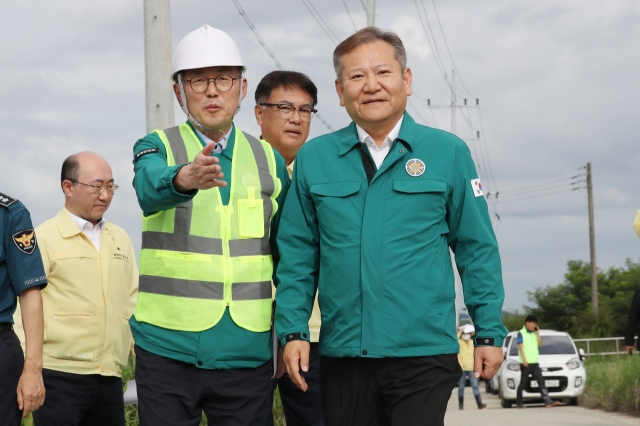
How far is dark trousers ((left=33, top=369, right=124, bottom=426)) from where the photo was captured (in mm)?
6371

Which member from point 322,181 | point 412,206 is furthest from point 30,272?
point 412,206

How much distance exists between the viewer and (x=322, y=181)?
4.57 metres

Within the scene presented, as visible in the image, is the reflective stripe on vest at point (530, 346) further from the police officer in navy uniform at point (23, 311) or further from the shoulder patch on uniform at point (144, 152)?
the shoulder patch on uniform at point (144, 152)

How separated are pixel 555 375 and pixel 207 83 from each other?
20613 millimetres

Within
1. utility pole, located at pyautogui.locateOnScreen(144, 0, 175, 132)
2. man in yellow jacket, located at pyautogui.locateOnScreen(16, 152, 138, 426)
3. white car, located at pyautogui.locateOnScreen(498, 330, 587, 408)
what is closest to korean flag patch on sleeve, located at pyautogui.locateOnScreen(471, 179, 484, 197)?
man in yellow jacket, located at pyautogui.locateOnScreen(16, 152, 138, 426)

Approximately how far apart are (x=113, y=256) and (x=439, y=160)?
2.95 metres

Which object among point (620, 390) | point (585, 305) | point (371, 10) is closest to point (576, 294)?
point (585, 305)

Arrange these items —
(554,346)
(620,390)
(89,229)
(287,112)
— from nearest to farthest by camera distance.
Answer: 1. (287,112)
2. (89,229)
3. (620,390)
4. (554,346)

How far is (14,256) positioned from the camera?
5.15 m

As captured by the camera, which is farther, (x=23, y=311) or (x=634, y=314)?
(x=634, y=314)

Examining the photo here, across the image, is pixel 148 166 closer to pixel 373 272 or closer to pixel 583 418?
pixel 373 272

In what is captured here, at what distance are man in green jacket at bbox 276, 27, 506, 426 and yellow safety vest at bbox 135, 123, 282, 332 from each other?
131mm

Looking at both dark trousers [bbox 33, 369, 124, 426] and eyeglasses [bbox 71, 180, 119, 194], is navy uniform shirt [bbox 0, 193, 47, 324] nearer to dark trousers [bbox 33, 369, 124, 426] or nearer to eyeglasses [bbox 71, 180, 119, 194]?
dark trousers [bbox 33, 369, 124, 426]

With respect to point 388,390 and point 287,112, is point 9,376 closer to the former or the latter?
point 388,390
